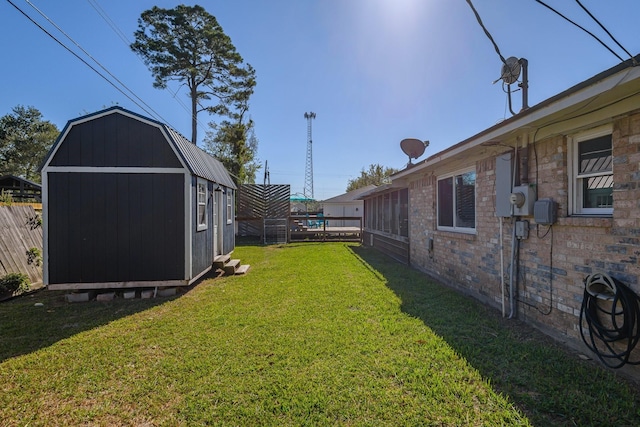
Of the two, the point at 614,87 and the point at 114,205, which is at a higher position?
the point at 614,87

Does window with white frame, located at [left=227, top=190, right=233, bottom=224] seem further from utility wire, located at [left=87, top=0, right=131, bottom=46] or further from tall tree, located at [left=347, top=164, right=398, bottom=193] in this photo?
tall tree, located at [left=347, top=164, right=398, bottom=193]

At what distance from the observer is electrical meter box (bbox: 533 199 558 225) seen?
11.5ft

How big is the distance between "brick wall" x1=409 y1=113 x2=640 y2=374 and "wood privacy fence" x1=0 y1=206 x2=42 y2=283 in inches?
345

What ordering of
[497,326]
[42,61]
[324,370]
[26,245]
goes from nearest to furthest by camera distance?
[324,370] → [497,326] → [26,245] → [42,61]

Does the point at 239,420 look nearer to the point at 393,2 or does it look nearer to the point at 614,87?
the point at 614,87

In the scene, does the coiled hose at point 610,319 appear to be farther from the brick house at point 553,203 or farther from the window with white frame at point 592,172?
the window with white frame at point 592,172

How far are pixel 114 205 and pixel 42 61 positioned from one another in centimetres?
502

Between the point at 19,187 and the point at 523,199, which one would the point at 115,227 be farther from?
the point at 19,187

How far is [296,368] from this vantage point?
2939mm

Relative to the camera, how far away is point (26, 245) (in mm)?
6551

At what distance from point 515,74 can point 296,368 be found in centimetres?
549

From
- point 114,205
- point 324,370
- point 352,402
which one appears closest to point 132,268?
point 114,205

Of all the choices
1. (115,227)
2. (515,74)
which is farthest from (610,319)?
(115,227)

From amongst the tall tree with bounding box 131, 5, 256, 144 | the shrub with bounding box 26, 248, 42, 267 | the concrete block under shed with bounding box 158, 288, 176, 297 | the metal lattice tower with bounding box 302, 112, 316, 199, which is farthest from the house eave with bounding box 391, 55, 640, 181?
the metal lattice tower with bounding box 302, 112, 316, 199
